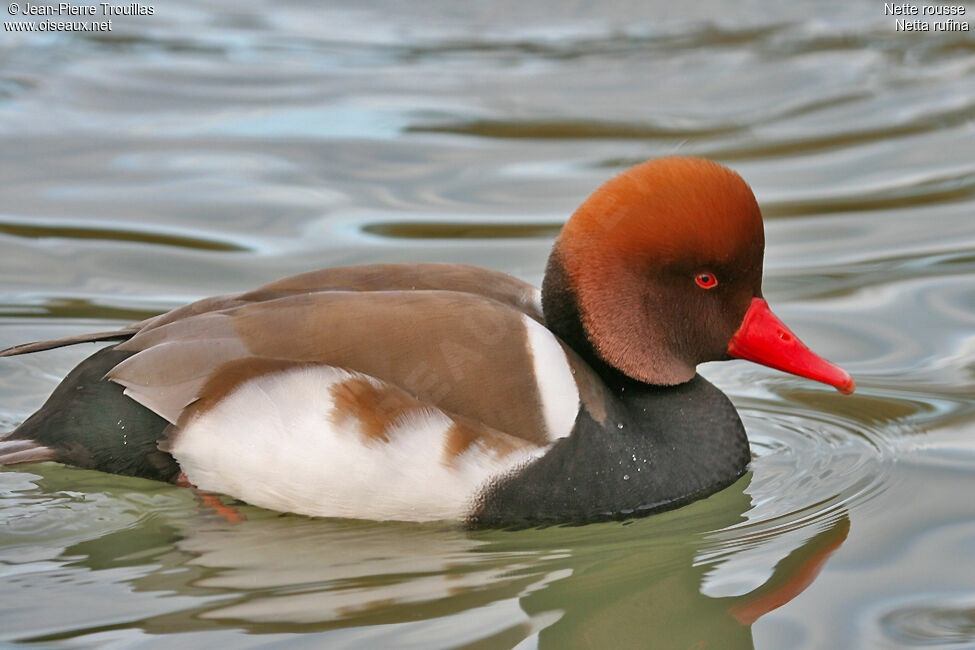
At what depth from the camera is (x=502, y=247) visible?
6.80 meters

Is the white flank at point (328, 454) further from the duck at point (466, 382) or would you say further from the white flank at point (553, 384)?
the white flank at point (553, 384)

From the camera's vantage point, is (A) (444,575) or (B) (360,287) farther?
(B) (360,287)

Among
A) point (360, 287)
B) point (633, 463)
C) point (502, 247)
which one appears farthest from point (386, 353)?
point (502, 247)

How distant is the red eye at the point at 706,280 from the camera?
13.8 feet

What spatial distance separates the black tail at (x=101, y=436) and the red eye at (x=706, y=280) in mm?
1631

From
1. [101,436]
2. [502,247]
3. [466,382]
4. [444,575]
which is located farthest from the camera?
[502,247]

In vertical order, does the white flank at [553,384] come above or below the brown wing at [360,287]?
below

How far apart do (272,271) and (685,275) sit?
2.78m

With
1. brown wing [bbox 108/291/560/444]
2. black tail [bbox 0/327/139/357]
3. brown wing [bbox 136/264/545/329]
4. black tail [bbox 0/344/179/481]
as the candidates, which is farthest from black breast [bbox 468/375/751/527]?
black tail [bbox 0/327/139/357]

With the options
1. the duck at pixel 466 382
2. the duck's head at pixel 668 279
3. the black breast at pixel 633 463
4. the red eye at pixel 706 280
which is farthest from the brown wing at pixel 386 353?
the red eye at pixel 706 280

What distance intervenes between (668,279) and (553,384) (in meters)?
0.50

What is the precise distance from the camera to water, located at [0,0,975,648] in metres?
3.71

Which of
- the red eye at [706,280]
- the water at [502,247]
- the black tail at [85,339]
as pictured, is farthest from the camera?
the black tail at [85,339]

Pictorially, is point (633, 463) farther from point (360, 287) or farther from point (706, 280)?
point (360, 287)
